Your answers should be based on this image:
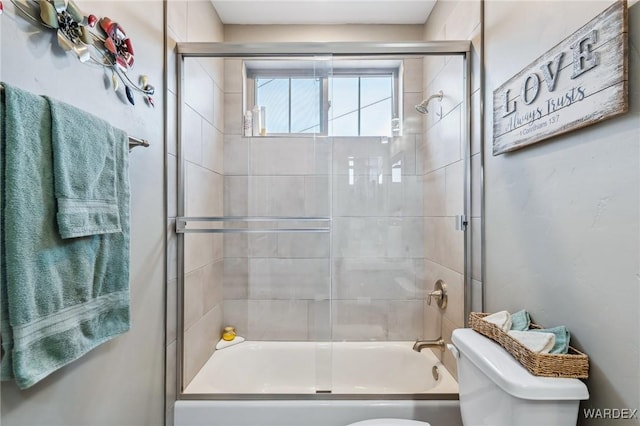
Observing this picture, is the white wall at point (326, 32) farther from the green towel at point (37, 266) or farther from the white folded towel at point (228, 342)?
the white folded towel at point (228, 342)

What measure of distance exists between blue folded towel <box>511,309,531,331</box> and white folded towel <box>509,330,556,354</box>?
0.11 metres

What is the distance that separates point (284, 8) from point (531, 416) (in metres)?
2.41

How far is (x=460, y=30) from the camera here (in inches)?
63.0

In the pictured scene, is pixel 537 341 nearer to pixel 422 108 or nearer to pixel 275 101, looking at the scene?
pixel 422 108

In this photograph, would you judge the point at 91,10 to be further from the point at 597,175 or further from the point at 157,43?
the point at 597,175

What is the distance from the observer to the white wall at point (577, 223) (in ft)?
2.31

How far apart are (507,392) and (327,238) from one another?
3.38ft

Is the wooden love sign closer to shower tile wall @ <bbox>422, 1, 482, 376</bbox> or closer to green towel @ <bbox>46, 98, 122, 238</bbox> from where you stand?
shower tile wall @ <bbox>422, 1, 482, 376</bbox>

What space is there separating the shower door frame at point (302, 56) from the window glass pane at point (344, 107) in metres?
0.22

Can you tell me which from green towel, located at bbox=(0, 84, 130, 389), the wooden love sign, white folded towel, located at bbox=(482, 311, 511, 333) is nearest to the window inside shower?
the wooden love sign


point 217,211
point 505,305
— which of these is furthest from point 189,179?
point 505,305

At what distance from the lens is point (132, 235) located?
1147mm

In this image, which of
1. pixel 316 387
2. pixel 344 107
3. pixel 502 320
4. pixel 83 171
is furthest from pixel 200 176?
pixel 502 320

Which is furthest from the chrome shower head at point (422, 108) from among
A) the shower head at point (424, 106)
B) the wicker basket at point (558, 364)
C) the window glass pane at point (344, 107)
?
the wicker basket at point (558, 364)
